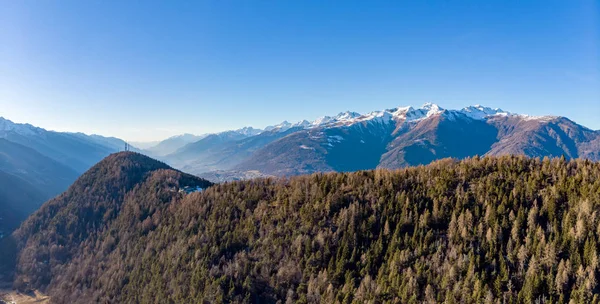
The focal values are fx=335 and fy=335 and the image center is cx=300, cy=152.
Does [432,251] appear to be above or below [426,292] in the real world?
above

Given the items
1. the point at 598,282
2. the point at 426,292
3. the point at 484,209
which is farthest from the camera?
the point at 484,209

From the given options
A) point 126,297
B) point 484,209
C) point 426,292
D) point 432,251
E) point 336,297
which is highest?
point 484,209

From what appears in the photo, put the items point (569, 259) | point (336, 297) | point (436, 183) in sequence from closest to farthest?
point (569, 259), point (336, 297), point (436, 183)

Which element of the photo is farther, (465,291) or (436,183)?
(436,183)

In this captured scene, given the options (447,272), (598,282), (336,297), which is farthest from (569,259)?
(336,297)

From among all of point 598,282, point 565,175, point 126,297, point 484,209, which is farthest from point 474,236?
point 126,297

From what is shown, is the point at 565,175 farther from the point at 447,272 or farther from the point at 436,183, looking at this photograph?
the point at 447,272
